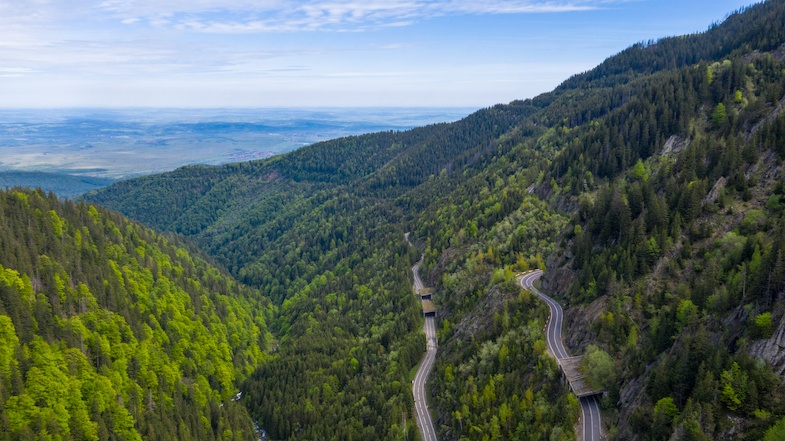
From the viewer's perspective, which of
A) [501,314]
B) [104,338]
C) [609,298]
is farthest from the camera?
[104,338]

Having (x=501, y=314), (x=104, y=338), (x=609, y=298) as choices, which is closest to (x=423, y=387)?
(x=501, y=314)

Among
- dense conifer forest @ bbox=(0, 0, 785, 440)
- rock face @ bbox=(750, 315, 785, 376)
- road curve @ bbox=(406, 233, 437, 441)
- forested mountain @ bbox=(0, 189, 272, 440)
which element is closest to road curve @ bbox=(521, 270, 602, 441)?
dense conifer forest @ bbox=(0, 0, 785, 440)

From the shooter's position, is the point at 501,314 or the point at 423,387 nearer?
the point at 501,314

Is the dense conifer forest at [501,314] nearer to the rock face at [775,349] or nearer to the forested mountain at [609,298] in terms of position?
the forested mountain at [609,298]

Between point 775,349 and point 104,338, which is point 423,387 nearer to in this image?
point 775,349

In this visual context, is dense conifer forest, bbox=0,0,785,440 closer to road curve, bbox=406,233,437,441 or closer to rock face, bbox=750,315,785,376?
rock face, bbox=750,315,785,376

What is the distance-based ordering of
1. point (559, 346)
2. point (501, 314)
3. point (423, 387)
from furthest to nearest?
point (423, 387) → point (501, 314) → point (559, 346)
